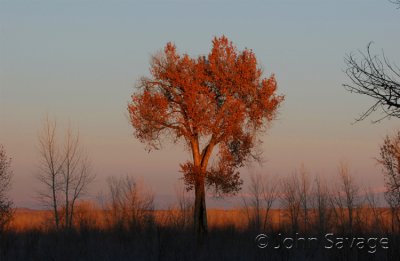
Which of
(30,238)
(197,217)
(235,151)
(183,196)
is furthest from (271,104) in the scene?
(30,238)

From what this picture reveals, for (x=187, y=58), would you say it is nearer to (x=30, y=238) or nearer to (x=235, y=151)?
(x=235, y=151)

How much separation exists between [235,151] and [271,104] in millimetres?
3446

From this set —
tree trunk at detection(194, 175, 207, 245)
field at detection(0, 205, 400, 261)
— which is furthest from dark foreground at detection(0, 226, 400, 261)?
tree trunk at detection(194, 175, 207, 245)

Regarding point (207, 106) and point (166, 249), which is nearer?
point (166, 249)

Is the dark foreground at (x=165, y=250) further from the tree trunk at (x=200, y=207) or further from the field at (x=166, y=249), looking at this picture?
the tree trunk at (x=200, y=207)

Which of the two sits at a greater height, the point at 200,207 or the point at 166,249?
the point at 200,207

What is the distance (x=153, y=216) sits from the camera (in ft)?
88.0

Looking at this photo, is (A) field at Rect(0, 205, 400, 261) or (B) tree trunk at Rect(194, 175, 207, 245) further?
(B) tree trunk at Rect(194, 175, 207, 245)

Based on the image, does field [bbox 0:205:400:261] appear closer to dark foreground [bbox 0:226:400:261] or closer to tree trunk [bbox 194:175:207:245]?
dark foreground [bbox 0:226:400:261]

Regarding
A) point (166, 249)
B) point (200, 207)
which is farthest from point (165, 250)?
point (200, 207)

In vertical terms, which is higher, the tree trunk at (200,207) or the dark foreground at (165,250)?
the tree trunk at (200,207)

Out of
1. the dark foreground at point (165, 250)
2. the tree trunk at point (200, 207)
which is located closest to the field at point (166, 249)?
the dark foreground at point (165, 250)

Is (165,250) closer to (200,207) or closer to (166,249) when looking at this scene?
(166,249)

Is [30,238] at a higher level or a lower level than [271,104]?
lower
